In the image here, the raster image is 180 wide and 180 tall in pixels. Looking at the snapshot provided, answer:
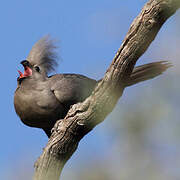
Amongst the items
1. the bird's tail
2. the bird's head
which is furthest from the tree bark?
the bird's head

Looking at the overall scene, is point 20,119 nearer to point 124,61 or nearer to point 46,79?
point 46,79

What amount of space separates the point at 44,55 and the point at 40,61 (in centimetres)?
15

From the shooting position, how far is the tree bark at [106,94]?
322 centimetres

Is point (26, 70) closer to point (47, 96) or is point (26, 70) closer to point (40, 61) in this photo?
point (40, 61)

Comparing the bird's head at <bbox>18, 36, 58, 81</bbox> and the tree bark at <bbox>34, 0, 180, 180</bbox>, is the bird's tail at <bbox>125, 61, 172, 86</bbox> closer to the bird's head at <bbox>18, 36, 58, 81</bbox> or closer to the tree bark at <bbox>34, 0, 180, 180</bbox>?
the tree bark at <bbox>34, 0, 180, 180</bbox>

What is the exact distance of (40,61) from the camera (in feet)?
22.5

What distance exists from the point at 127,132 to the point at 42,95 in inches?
→ 172

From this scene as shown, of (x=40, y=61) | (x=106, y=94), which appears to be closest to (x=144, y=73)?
(x=106, y=94)

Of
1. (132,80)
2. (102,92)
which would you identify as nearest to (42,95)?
(132,80)

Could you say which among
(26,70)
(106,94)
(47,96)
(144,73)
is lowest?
(106,94)

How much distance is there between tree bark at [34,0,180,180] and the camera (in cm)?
322

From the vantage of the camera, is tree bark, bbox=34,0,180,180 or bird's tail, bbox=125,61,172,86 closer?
tree bark, bbox=34,0,180,180

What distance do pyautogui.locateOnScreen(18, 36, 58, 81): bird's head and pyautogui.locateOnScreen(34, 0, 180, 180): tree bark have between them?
83.6 inches

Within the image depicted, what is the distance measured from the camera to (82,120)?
4301 millimetres
